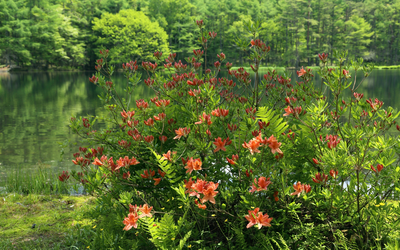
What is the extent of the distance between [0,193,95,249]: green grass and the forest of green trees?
4006cm

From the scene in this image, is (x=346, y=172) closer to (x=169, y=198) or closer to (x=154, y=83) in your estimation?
(x=169, y=198)

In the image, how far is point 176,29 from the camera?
6000 centimetres

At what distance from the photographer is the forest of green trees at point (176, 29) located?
4456cm

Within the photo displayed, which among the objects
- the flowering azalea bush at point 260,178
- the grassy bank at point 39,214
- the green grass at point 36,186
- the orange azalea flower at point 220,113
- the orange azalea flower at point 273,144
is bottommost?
the green grass at point 36,186

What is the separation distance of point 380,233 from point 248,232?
829 millimetres

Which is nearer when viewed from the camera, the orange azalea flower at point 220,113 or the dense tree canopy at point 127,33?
the orange azalea flower at point 220,113

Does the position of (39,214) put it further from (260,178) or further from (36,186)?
(260,178)

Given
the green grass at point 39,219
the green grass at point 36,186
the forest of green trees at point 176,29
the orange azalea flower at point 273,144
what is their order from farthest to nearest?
the forest of green trees at point 176,29
the green grass at point 36,186
the green grass at point 39,219
the orange azalea flower at point 273,144

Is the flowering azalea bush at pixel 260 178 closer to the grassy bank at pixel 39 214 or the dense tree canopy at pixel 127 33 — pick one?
the grassy bank at pixel 39 214

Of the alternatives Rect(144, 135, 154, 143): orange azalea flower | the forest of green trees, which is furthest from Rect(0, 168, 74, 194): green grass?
the forest of green trees

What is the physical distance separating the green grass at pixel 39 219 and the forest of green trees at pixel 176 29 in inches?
1577

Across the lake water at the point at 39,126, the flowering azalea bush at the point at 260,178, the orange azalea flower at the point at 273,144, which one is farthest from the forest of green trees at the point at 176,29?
the orange azalea flower at the point at 273,144

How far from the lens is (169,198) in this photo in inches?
94.3

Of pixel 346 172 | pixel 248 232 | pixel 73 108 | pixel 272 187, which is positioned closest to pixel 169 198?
pixel 248 232
